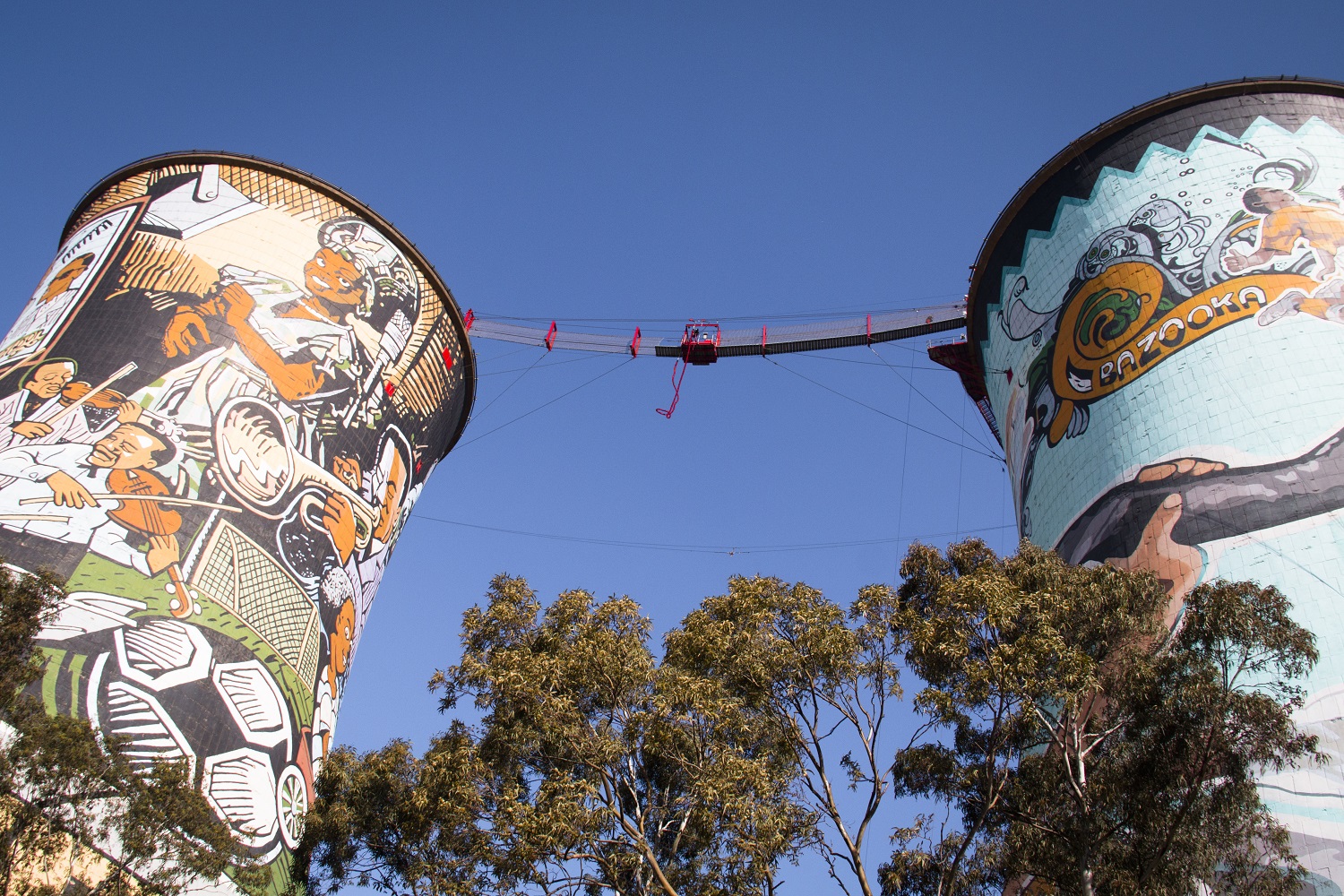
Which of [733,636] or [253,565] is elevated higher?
[253,565]

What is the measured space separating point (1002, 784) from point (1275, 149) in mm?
17673

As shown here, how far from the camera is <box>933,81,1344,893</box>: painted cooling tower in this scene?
18.8 meters

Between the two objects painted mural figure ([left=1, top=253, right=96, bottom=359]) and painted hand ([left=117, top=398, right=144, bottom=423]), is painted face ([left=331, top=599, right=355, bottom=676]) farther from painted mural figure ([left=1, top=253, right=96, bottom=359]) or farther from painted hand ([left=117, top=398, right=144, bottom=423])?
painted mural figure ([left=1, top=253, right=96, bottom=359])

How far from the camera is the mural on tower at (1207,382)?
18578 millimetres

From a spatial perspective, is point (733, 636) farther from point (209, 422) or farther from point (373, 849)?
point (209, 422)

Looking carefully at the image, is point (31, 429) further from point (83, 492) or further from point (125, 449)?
point (83, 492)

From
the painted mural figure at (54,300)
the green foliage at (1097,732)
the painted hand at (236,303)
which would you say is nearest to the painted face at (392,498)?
the painted hand at (236,303)

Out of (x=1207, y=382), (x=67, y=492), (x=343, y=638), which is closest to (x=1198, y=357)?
(x=1207, y=382)

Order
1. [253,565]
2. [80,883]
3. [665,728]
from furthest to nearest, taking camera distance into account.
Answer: [253,565], [665,728], [80,883]

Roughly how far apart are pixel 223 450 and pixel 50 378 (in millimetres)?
3712

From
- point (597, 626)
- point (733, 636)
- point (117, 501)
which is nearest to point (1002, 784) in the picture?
point (733, 636)

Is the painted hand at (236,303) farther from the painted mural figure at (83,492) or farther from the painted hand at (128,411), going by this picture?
the painted mural figure at (83,492)

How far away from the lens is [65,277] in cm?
2445

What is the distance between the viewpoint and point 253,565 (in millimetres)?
20672
